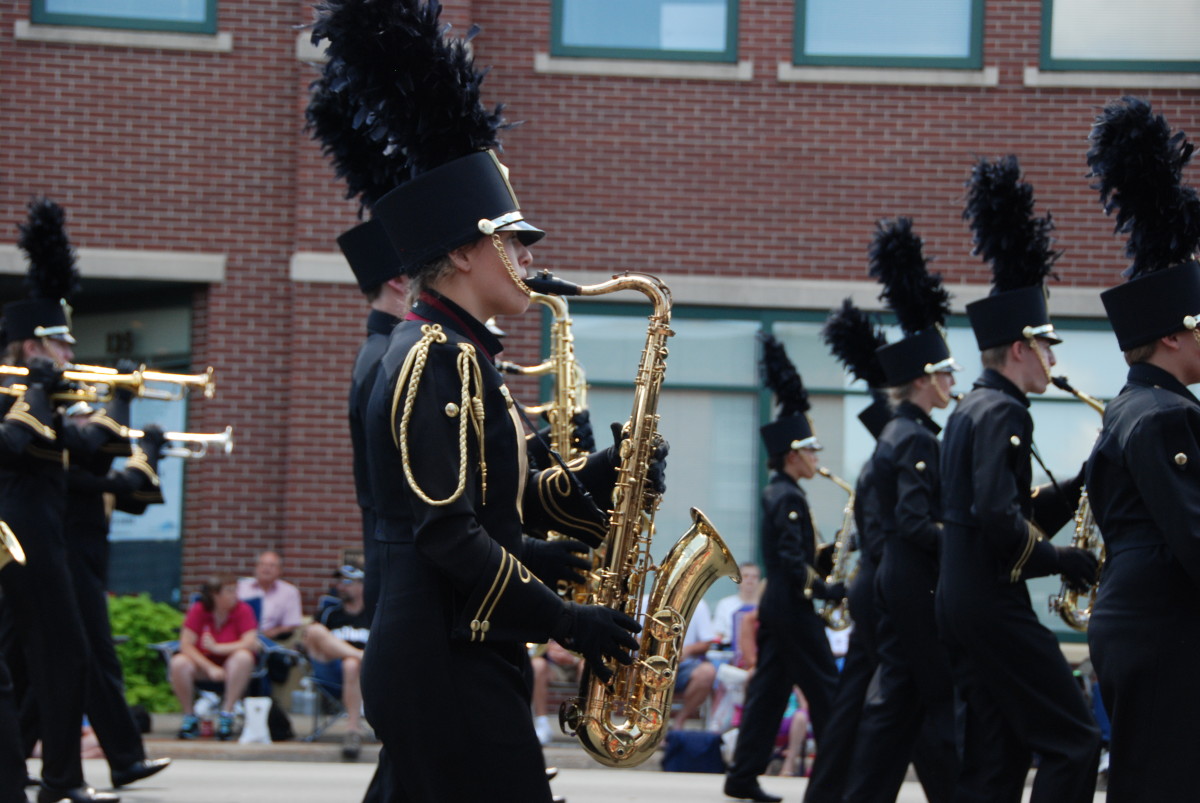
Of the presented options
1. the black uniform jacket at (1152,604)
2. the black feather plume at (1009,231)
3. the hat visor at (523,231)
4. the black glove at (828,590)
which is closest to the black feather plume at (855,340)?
the black glove at (828,590)

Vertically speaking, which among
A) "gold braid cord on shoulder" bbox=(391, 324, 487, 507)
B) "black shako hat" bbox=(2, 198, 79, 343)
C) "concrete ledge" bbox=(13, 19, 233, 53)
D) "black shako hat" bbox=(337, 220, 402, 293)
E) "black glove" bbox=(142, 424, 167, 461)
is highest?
"concrete ledge" bbox=(13, 19, 233, 53)

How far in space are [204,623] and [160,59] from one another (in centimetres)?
531

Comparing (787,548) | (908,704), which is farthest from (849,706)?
(787,548)

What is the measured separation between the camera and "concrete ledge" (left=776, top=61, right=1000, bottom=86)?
46.4ft

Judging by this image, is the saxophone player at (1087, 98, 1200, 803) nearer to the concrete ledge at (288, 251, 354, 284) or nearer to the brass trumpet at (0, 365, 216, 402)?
the brass trumpet at (0, 365, 216, 402)

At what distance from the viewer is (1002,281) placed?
304 inches

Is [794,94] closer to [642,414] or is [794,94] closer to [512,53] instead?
[512,53]

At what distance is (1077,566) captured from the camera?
678 cm

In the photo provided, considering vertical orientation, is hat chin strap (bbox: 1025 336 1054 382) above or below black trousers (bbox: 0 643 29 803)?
above

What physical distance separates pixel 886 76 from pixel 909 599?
7537 millimetres

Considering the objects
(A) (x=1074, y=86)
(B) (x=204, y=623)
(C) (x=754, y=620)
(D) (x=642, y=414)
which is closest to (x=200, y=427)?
(B) (x=204, y=623)

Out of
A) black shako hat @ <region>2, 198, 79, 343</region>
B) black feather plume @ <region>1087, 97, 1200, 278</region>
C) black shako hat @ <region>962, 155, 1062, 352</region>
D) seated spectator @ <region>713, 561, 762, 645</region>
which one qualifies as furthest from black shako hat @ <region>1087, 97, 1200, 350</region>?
seated spectator @ <region>713, 561, 762, 645</region>

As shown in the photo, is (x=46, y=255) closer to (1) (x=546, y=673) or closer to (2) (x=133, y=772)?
(2) (x=133, y=772)

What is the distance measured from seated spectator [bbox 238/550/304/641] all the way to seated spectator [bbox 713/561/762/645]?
3468mm
